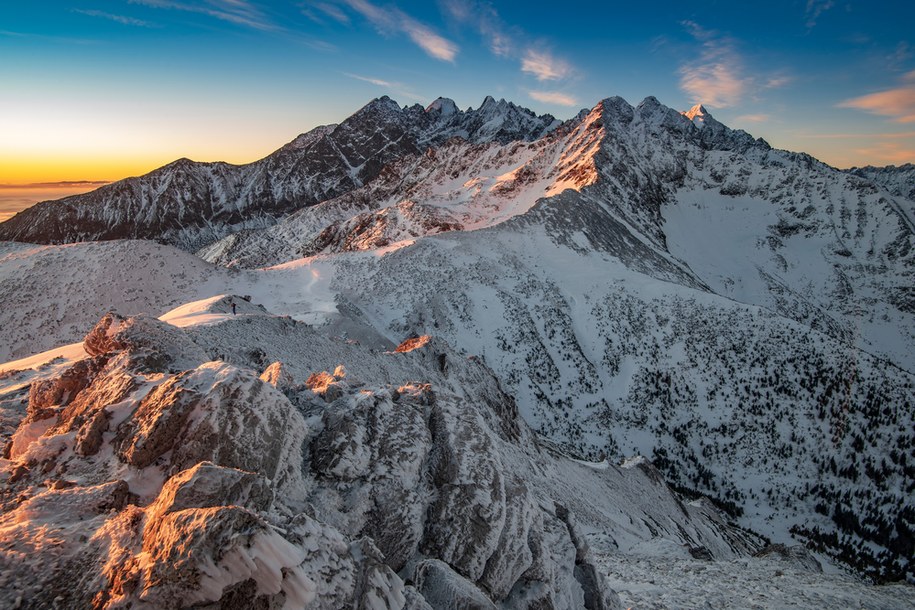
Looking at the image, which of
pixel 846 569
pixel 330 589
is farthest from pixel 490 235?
pixel 330 589

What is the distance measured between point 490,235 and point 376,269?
17.6m

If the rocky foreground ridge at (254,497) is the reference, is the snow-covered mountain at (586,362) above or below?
below

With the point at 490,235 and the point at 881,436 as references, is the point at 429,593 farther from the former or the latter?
the point at 490,235

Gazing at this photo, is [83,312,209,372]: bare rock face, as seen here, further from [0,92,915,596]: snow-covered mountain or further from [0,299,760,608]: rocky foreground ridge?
[0,92,915,596]: snow-covered mountain

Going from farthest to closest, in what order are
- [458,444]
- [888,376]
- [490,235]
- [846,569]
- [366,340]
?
[490,235] < [888,376] < [366,340] < [846,569] < [458,444]

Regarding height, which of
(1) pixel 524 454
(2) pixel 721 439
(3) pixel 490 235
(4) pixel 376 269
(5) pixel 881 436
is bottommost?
(2) pixel 721 439

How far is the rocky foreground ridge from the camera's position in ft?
17.9

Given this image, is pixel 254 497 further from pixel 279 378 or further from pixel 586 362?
pixel 586 362

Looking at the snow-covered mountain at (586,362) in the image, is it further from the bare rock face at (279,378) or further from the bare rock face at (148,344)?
the bare rock face at (148,344)

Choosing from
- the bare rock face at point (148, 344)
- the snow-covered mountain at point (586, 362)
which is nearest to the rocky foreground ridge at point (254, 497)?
→ the bare rock face at point (148, 344)

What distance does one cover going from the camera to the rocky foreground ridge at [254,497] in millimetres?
5457

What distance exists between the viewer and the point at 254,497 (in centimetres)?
685

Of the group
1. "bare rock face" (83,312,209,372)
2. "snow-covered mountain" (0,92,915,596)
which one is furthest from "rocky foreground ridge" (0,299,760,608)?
"snow-covered mountain" (0,92,915,596)

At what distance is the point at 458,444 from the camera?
35.6 ft
